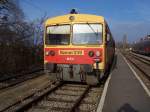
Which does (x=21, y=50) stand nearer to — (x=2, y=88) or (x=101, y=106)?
(x=2, y=88)

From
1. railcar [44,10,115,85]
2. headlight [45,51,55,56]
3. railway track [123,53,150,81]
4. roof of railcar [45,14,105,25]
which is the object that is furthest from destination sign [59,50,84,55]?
railway track [123,53,150,81]

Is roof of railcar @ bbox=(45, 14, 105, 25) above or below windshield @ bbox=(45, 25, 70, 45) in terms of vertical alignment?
above

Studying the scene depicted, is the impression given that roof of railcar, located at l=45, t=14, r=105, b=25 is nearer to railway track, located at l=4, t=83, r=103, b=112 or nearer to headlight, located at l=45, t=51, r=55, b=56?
headlight, located at l=45, t=51, r=55, b=56

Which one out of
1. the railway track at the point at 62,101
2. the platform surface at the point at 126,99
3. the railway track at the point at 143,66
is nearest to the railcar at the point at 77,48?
the railway track at the point at 62,101

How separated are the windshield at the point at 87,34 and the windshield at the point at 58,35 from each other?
32 cm

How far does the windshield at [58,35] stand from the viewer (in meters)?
11.8

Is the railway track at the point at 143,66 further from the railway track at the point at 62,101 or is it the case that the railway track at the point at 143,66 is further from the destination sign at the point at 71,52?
the railway track at the point at 62,101

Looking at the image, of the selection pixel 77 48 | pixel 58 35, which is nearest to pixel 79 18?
pixel 58 35

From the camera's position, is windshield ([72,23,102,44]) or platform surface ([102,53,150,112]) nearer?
platform surface ([102,53,150,112])

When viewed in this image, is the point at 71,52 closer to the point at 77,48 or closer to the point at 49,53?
the point at 77,48

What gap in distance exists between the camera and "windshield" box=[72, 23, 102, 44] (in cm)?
1144

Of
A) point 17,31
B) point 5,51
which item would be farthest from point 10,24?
point 5,51

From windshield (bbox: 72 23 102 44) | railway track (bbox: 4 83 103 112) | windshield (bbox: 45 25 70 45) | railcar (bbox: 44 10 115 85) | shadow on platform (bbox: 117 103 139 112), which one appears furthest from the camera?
windshield (bbox: 45 25 70 45)

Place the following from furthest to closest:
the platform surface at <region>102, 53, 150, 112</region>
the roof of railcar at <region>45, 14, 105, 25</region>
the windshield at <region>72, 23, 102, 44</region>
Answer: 1. the roof of railcar at <region>45, 14, 105, 25</region>
2. the windshield at <region>72, 23, 102, 44</region>
3. the platform surface at <region>102, 53, 150, 112</region>
